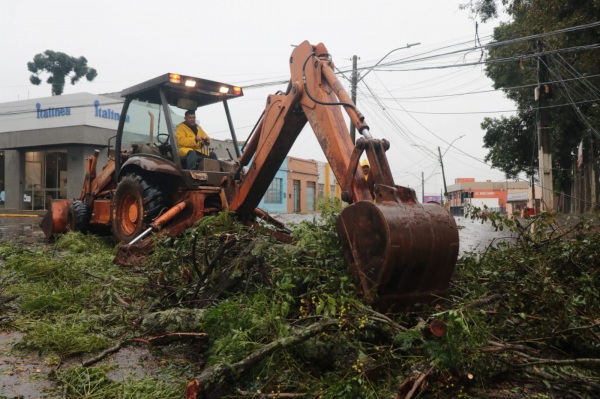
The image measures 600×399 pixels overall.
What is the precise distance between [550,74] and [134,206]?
19.0 meters

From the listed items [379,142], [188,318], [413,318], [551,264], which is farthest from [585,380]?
[188,318]

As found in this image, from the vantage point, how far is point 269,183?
5.88 meters

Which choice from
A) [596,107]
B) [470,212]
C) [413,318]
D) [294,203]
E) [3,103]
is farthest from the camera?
[294,203]

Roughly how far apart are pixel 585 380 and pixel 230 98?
6235mm

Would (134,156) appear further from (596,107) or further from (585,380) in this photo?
(596,107)

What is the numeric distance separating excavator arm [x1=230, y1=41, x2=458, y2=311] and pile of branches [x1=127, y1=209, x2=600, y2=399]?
0.53 feet

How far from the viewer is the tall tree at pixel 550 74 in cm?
1389

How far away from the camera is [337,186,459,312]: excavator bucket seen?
3240mm

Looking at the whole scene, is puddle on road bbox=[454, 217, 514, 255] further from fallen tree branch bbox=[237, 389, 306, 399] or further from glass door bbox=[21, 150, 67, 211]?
glass door bbox=[21, 150, 67, 211]

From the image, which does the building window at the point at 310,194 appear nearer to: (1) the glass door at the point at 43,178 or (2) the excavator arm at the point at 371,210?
(1) the glass door at the point at 43,178

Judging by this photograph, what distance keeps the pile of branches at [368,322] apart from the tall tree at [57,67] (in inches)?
1835

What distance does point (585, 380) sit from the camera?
2.63 m

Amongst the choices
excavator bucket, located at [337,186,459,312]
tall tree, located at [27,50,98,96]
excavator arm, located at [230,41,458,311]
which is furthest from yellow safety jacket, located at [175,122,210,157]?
tall tree, located at [27,50,98,96]

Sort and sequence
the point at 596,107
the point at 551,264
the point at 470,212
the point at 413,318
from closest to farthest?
the point at 413,318 → the point at 551,264 → the point at 470,212 → the point at 596,107
